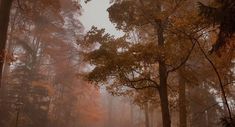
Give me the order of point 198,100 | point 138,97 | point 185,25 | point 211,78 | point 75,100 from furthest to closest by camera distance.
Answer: point 75,100 < point 198,100 < point 211,78 < point 138,97 < point 185,25

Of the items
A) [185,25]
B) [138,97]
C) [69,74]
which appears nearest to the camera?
[185,25]

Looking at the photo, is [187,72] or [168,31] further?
[187,72]

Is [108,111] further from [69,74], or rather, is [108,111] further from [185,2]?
[185,2]

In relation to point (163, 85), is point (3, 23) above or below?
above

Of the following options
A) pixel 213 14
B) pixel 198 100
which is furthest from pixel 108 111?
pixel 213 14

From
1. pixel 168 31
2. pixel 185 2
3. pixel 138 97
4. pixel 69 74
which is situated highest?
Answer: pixel 69 74

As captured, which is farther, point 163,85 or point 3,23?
point 163,85

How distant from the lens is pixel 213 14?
668cm

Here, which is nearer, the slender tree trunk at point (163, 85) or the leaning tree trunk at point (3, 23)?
the leaning tree trunk at point (3, 23)

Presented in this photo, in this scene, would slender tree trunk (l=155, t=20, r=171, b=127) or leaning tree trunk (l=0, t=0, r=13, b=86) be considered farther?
slender tree trunk (l=155, t=20, r=171, b=127)

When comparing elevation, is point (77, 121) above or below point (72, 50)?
below

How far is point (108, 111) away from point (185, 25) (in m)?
44.0

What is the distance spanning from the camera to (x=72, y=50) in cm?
2853

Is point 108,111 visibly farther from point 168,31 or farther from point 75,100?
point 168,31
